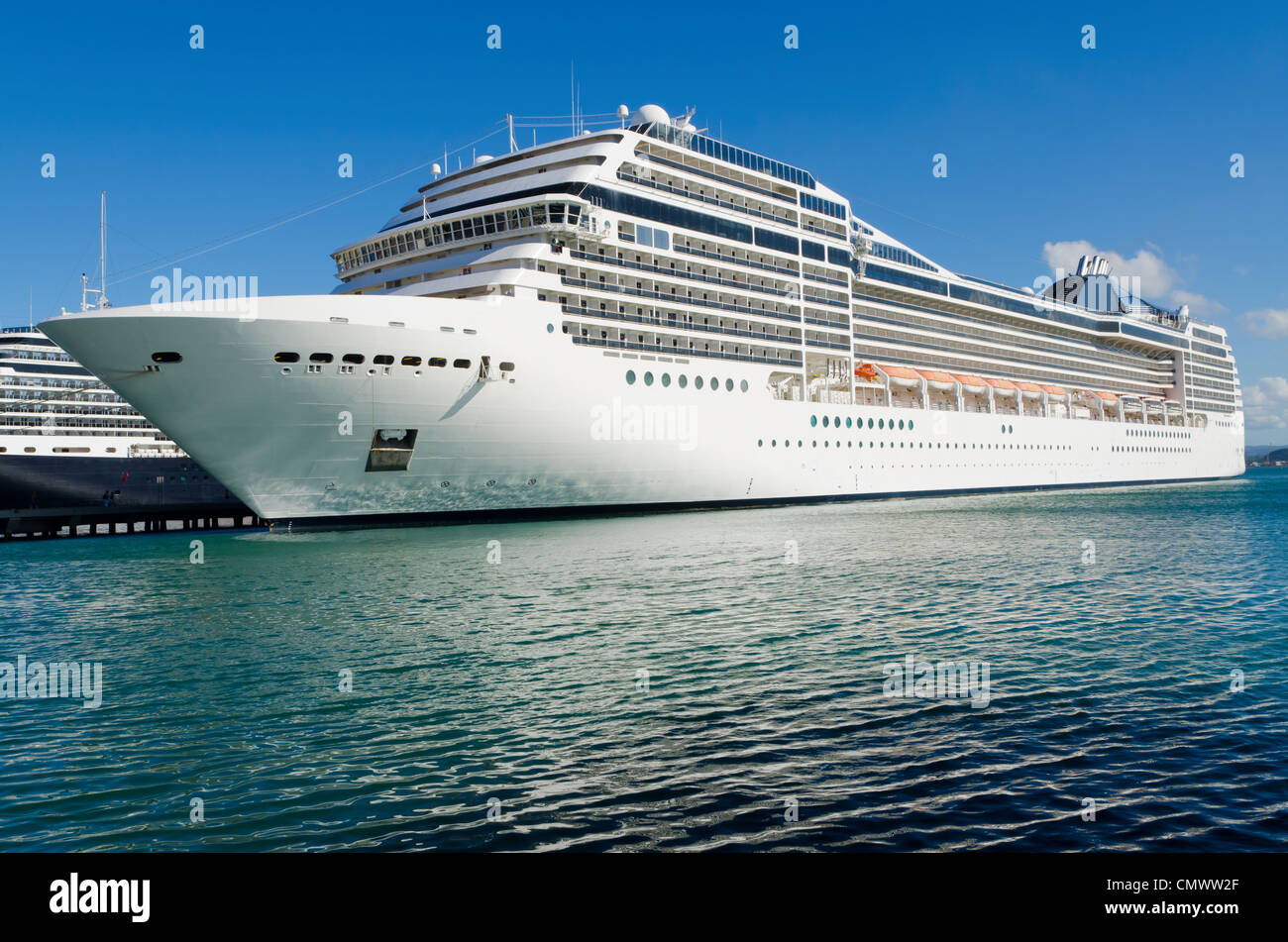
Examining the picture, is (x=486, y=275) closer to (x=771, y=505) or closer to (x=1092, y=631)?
(x=771, y=505)

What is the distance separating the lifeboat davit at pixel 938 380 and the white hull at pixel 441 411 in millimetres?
16717

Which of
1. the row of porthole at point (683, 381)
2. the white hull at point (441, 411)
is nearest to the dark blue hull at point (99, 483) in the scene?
the white hull at point (441, 411)

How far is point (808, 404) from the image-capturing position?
155 feet

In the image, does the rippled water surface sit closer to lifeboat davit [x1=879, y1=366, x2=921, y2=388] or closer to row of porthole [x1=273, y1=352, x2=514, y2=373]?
row of porthole [x1=273, y1=352, x2=514, y2=373]

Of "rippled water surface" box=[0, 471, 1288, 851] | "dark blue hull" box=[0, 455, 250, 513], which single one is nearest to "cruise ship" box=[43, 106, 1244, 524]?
"rippled water surface" box=[0, 471, 1288, 851]

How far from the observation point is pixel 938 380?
197 feet

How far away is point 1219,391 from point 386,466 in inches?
3909

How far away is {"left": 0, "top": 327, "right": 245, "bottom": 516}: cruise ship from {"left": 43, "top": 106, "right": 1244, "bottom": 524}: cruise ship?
81.3 feet

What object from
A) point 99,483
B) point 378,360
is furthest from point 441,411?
point 99,483

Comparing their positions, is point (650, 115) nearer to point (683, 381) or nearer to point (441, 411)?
point (683, 381)

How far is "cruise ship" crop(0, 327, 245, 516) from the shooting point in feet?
184

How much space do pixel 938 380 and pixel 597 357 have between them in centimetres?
3295
